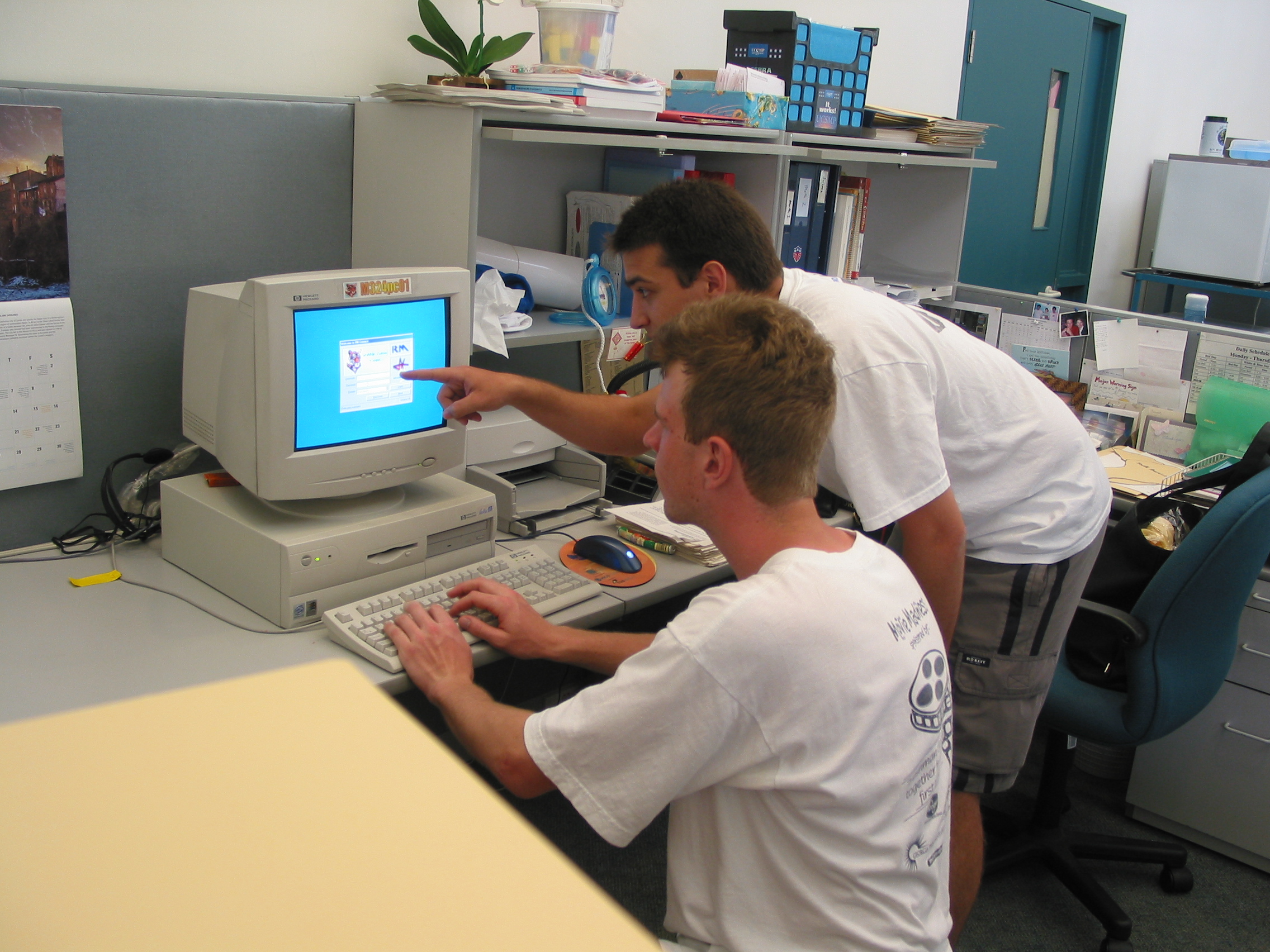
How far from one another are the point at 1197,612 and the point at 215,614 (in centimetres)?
168

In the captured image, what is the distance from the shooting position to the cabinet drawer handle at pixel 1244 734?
2.23 metres

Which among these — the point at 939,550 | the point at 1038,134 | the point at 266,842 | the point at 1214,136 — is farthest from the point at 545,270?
the point at 1214,136

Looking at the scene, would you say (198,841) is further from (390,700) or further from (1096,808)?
(1096,808)

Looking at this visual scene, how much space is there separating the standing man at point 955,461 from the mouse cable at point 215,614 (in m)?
0.43

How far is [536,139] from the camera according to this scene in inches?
68.7

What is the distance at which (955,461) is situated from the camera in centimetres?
167

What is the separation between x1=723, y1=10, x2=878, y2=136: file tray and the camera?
2.42 m

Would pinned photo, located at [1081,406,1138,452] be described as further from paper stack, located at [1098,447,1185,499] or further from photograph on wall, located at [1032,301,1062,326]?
photograph on wall, located at [1032,301,1062,326]

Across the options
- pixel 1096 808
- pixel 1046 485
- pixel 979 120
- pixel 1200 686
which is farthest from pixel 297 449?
pixel 979 120

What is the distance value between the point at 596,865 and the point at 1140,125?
4.69 meters

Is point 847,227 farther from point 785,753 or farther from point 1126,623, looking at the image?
point 785,753

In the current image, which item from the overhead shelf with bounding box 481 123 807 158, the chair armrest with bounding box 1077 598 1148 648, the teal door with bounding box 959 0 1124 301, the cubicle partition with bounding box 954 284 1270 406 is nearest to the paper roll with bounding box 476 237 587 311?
the overhead shelf with bounding box 481 123 807 158

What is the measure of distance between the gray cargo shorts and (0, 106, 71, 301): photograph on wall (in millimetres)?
1571

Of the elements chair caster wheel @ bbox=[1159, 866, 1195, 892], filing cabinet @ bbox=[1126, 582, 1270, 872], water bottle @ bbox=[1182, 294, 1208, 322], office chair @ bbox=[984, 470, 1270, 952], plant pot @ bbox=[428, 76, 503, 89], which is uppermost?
plant pot @ bbox=[428, 76, 503, 89]
